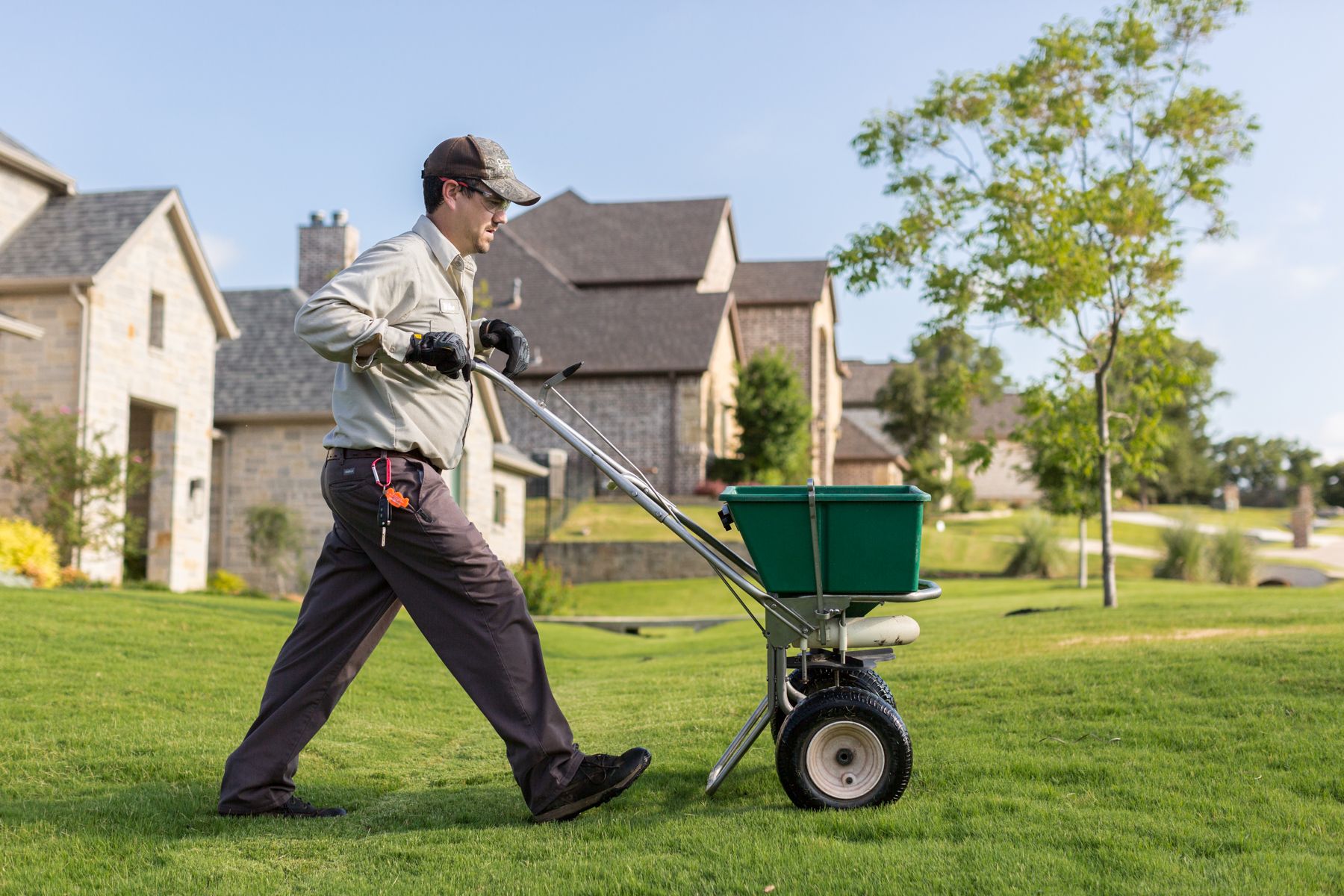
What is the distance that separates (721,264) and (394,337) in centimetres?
4465

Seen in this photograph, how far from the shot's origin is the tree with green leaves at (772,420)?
3794cm

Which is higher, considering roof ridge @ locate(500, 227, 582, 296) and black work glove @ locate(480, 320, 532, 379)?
roof ridge @ locate(500, 227, 582, 296)

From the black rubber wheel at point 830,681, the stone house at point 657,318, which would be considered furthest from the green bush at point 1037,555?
the black rubber wheel at point 830,681

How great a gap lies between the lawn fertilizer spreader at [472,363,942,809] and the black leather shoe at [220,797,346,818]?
1319 millimetres

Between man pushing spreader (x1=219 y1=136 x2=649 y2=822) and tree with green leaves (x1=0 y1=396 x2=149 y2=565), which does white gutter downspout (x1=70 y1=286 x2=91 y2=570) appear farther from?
man pushing spreader (x1=219 y1=136 x2=649 y2=822)

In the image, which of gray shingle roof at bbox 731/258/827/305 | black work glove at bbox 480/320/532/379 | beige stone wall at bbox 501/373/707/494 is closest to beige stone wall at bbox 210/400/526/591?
beige stone wall at bbox 501/373/707/494

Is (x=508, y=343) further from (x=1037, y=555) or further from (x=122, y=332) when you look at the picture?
(x=1037, y=555)

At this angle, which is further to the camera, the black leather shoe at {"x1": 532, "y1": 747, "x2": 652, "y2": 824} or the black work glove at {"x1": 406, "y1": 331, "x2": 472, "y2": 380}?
the black leather shoe at {"x1": 532, "y1": 747, "x2": 652, "y2": 824}

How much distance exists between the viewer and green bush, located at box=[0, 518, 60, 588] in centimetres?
1521

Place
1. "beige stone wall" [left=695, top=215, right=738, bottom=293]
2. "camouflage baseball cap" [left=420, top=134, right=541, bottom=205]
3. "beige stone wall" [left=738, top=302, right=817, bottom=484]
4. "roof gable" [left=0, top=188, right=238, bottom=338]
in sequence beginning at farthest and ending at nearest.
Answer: "beige stone wall" [left=738, top=302, right=817, bottom=484]
"beige stone wall" [left=695, top=215, right=738, bottom=293]
"roof gable" [left=0, top=188, right=238, bottom=338]
"camouflage baseball cap" [left=420, top=134, right=541, bottom=205]

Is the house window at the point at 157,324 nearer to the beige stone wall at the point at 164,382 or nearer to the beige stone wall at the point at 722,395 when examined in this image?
the beige stone wall at the point at 164,382

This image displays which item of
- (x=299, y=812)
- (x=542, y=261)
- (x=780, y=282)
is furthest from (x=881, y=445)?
(x=299, y=812)

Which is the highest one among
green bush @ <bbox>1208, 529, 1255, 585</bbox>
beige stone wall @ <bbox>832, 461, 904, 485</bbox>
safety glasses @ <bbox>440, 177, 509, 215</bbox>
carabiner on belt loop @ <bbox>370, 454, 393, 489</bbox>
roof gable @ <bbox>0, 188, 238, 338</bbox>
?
roof gable @ <bbox>0, 188, 238, 338</bbox>

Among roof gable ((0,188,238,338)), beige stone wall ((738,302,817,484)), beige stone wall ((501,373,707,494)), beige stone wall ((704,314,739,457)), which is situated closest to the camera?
roof gable ((0,188,238,338))
